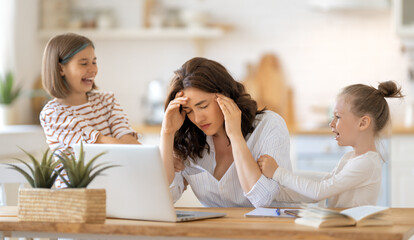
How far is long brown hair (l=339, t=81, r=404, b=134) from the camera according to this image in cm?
221

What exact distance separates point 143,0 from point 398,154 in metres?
2.39

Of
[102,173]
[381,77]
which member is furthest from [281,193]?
[381,77]

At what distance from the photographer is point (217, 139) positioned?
8.07ft

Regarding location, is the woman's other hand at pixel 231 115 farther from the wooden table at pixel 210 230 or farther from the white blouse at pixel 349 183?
the wooden table at pixel 210 230

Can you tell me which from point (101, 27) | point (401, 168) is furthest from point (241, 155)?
point (101, 27)

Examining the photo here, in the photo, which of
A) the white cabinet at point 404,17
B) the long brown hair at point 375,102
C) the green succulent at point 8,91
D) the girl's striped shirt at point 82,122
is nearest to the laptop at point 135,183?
the girl's striped shirt at point 82,122

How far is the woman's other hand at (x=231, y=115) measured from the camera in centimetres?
213

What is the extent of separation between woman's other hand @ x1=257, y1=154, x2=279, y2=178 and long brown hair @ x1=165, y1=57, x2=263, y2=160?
23cm

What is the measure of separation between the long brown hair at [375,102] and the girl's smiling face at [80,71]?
0.98 m

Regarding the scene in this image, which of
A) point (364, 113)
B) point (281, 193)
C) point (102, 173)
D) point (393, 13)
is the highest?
point (393, 13)

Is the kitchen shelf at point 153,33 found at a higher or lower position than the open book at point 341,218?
higher

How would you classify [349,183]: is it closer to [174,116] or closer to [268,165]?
[268,165]

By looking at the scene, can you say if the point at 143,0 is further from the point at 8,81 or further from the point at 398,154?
the point at 398,154

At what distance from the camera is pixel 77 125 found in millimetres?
2318
